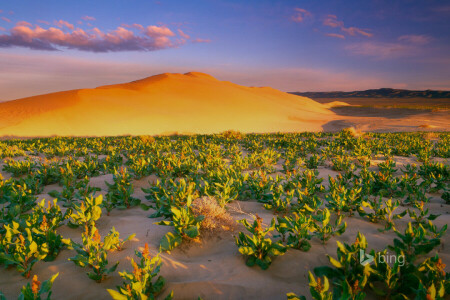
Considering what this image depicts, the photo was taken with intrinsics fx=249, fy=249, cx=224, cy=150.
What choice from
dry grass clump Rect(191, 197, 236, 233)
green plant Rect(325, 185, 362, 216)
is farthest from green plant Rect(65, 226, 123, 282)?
green plant Rect(325, 185, 362, 216)

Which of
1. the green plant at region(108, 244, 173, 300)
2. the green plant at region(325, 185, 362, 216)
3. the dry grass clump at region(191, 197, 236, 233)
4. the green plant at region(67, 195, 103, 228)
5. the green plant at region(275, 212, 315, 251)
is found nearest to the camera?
the green plant at region(108, 244, 173, 300)

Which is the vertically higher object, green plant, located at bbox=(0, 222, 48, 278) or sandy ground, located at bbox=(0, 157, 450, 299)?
green plant, located at bbox=(0, 222, 48, 278)

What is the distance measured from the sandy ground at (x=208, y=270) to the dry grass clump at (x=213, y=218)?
148mm

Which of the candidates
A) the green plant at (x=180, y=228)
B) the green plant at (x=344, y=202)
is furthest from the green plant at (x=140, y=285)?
the green plant at (x=344, y=202)

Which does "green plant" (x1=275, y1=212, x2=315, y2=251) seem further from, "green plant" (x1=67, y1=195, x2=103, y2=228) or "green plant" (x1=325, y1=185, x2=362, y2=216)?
"green plant" (x1=67, y1=195, x2=103, y2=228)

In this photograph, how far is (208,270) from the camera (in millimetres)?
2631

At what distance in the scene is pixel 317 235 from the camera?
3.02 metres

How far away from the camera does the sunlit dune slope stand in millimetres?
31469

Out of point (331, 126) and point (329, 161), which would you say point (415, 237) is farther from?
point (331, 126)

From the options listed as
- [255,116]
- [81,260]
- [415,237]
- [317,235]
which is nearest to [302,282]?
[317,235]

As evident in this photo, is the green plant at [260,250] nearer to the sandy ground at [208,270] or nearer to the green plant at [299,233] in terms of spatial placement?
the sandy ground at [208,270]

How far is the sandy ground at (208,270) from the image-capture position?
2.29m

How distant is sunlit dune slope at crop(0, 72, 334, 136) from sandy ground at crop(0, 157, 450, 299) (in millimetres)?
27573

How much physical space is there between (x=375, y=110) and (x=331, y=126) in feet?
99.8
